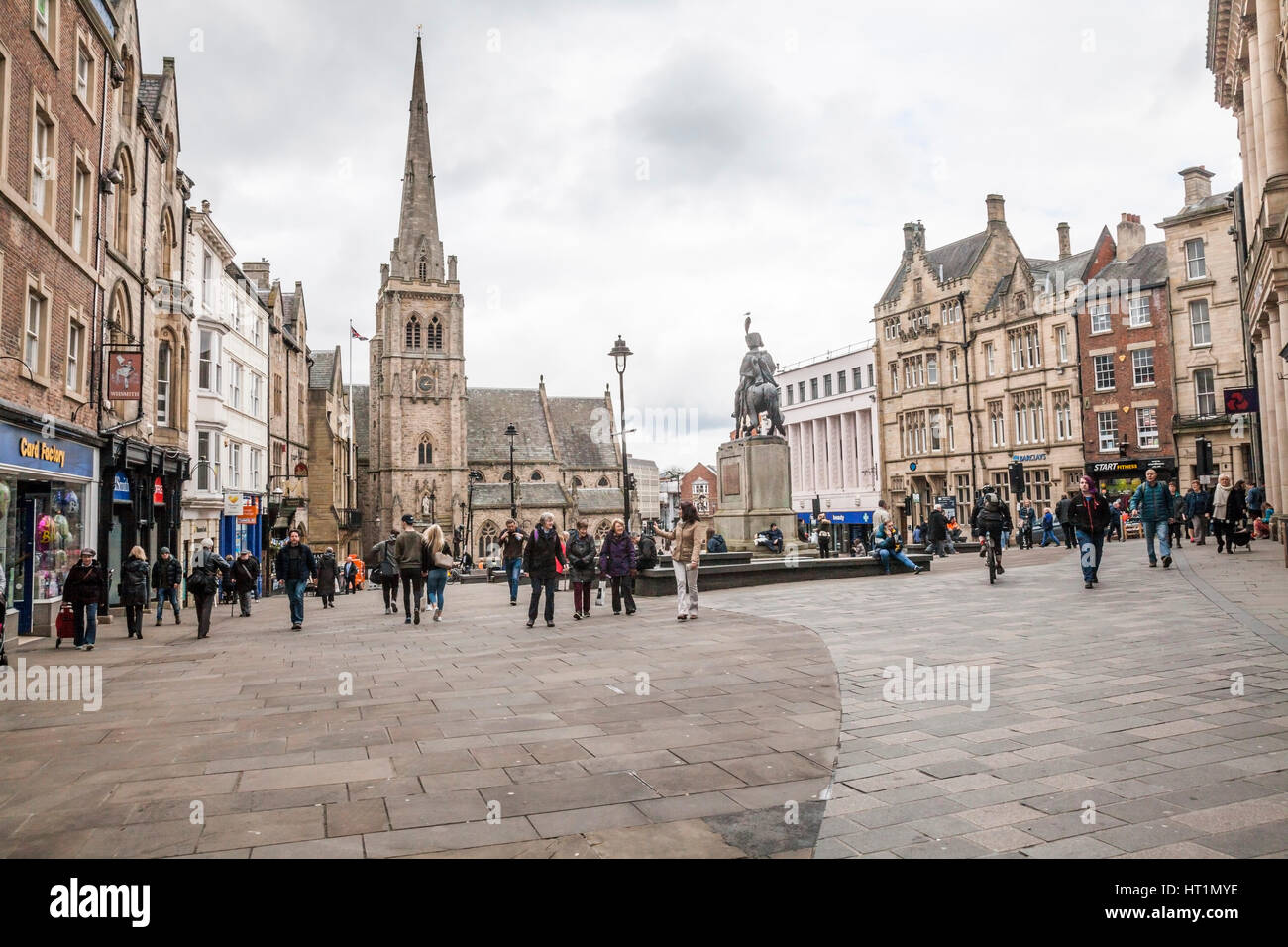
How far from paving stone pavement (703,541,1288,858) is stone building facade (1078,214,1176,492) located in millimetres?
32006

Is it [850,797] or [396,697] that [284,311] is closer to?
[396,697]

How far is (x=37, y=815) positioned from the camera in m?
4.56

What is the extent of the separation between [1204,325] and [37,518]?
42.3 m

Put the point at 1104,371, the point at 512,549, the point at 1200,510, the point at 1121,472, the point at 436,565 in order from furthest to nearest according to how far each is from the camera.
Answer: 1. the point at 1104,371
2. the point at 1121,472
3. the point at 1200,510
4. the point at 512,549
5. the point at 436,565

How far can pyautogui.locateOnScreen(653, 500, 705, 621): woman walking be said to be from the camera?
1291 centimetres

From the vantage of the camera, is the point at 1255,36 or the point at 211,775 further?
the point at 1255,36

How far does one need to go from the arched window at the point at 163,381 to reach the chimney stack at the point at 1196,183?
41.5 m

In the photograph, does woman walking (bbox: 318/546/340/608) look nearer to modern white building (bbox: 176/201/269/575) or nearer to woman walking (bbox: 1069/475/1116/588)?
modern white building (bbox: 176/201/269/575)

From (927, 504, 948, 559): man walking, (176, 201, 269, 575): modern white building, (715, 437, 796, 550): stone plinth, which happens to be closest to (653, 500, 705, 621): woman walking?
(715, 437, 796, 550): stone plinth

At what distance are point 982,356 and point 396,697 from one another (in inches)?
1901

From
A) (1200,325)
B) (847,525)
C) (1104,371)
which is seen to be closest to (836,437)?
(847,525)

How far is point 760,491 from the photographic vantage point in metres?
23.1

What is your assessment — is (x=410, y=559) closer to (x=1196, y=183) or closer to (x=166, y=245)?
(x=166, y=245)
